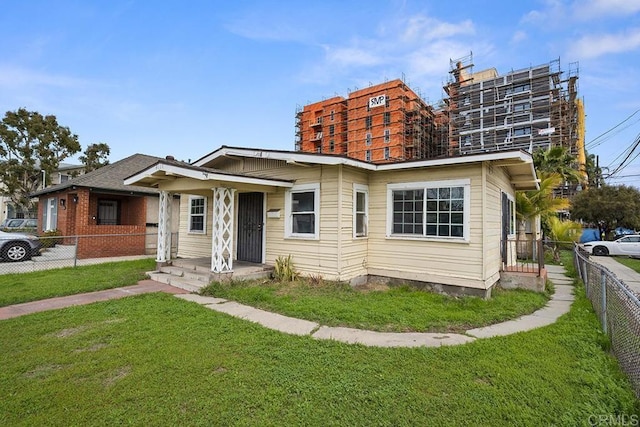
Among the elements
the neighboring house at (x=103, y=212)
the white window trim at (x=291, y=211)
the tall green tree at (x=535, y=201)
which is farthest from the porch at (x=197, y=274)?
the tall green tree at (x=535, y=201)

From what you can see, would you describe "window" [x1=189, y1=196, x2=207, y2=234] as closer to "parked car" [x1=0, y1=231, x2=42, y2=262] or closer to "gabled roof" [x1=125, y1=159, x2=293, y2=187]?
"gabled roof" [x1=125, y1=159, x2=293, y2=187]

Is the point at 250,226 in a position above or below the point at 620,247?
above

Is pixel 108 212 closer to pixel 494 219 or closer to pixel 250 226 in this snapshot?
pixel 250 226

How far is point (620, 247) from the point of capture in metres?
16.4

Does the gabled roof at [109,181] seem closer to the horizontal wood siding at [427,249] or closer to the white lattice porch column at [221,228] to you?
the white lattice porch column at [221,228]

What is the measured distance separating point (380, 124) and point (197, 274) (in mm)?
48057

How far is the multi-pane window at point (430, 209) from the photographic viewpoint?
22.6 feet

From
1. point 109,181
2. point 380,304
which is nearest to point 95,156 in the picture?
point 109,181

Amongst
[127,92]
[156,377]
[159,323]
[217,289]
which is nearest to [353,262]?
[217,289]

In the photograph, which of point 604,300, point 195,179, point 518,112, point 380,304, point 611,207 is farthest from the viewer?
point 518,112

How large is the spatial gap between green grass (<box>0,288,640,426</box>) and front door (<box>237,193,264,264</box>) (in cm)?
429

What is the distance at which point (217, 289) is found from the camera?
6.71 m

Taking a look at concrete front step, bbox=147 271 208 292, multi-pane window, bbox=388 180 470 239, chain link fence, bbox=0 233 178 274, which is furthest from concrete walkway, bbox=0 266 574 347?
chain link fence, bbox=0 233 178 274

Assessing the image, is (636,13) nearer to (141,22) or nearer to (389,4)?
(389,4)
